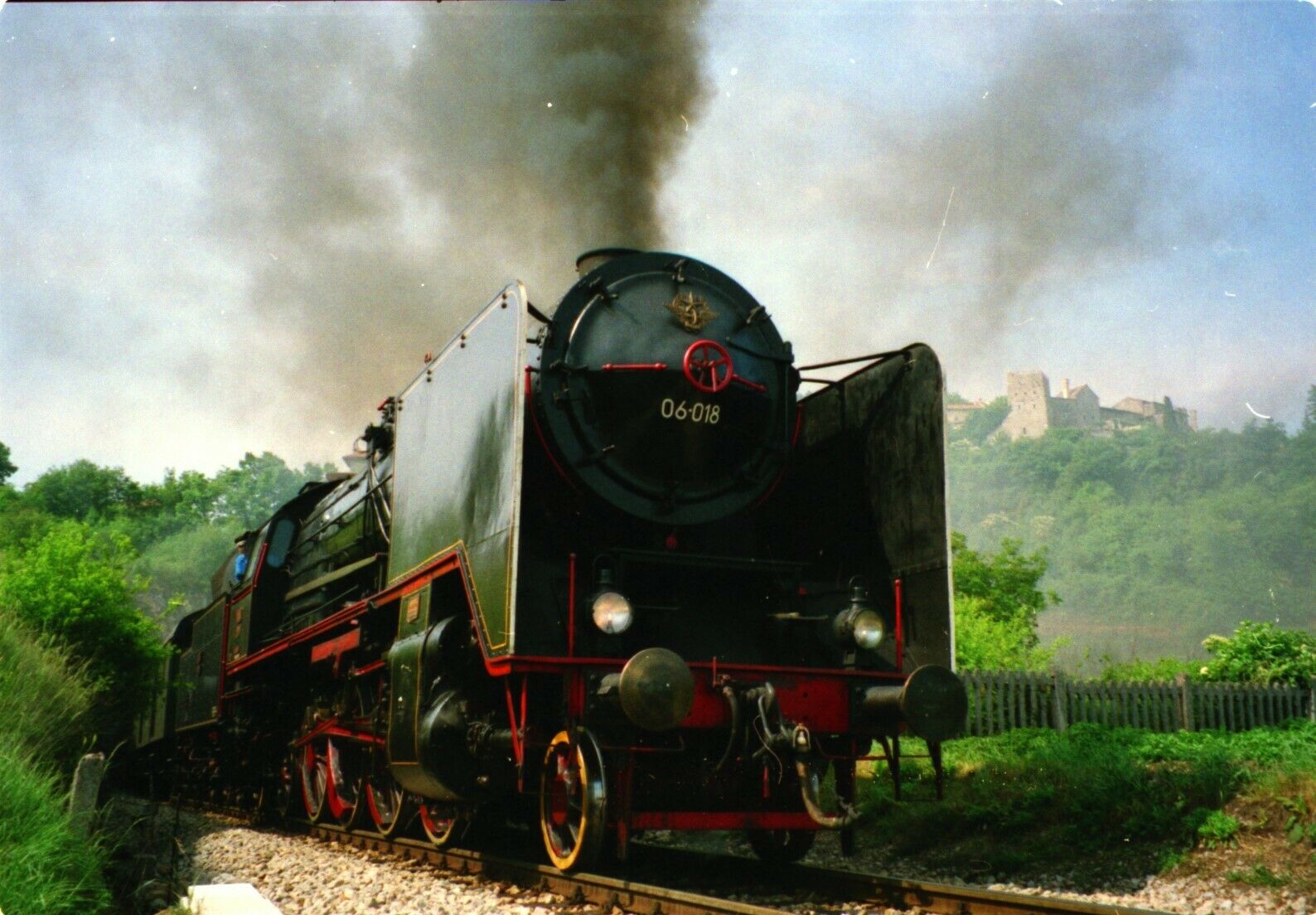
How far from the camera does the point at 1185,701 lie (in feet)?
35.9

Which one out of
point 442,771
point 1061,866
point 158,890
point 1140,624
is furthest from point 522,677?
point 1140,624

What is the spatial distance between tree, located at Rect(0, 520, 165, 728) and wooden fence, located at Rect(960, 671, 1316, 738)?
804 centimetres

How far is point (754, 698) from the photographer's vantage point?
505cm

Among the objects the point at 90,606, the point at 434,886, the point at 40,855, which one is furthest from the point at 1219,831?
the point at 90,606

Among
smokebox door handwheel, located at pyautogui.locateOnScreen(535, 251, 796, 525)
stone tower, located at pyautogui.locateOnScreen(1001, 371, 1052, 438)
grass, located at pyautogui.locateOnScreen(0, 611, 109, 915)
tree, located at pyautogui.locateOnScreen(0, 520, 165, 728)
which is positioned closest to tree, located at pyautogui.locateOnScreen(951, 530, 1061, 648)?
tree, located at pyautogui.locateOnScreen(0, 520, 165, 728)

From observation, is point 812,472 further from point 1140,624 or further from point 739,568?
point 1140,624

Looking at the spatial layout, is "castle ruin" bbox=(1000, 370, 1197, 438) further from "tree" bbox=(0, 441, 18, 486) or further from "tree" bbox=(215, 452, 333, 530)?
"tree" bbox=(0, 441, 18, 486)

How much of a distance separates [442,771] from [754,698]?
1584 millimetres

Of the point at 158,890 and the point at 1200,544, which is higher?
the point at 1200,544

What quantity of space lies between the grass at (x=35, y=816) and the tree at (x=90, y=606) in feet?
7.25

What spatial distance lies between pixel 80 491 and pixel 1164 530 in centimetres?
4718

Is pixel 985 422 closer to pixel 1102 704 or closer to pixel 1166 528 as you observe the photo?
pixel 1166 528

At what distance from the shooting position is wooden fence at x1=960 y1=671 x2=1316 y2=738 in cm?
1034

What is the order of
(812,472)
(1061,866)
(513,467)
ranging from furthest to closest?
(812,472), (1061,866), (513,467)
